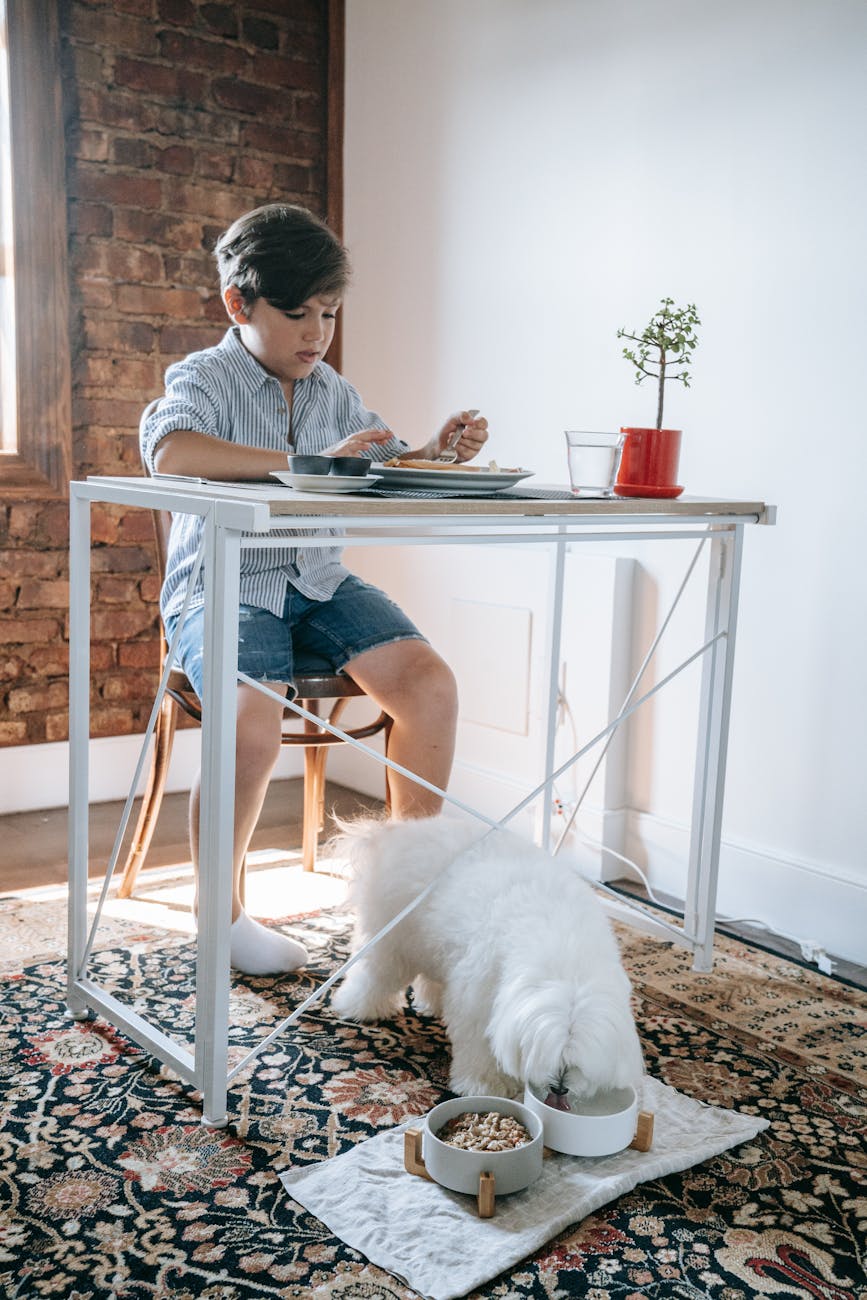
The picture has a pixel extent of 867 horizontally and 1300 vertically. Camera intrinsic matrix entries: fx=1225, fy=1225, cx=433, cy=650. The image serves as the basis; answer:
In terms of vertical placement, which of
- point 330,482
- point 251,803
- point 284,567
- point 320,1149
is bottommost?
point 320,1149

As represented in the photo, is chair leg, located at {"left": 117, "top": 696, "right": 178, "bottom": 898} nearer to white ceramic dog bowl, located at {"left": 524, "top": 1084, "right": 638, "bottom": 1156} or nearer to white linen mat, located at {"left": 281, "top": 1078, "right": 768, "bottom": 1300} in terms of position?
white linen mat, located at {"left": 281, "top": 1078, "right": 768, "bottom": 1300}

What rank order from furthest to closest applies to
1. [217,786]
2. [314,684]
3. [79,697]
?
[314,684], [79,697], [217,786]

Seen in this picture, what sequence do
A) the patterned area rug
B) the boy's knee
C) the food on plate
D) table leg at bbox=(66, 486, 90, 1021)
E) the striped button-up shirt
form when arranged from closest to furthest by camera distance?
the patterned area rug, the food on plate, table leg at bbox=(66, 486, 90, 1021), the boy's knee, the striped button-up shirt

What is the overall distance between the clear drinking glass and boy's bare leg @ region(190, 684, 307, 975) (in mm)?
566

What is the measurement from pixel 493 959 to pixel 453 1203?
0.94ft

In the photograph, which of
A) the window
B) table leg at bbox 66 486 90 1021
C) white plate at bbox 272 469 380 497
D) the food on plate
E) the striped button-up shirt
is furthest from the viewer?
the window

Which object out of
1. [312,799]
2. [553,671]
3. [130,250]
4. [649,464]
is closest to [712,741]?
[553,671]

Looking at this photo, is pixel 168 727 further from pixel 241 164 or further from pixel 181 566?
pixel 241 164

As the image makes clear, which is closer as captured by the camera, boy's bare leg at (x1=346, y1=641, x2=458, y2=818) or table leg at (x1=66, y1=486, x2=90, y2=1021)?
table leg at (x1=66, y1=486, x2=90, y2=1021)

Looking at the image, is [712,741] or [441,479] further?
[712,741]

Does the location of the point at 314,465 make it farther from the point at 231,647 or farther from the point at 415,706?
the point at 415,706

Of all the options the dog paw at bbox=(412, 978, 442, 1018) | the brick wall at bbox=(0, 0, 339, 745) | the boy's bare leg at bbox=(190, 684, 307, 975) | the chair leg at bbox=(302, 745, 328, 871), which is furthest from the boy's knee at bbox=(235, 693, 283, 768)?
the brick wall at bbox=(0, 0, 339, 745)

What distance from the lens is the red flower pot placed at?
6.14ft

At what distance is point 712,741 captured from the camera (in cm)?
203
